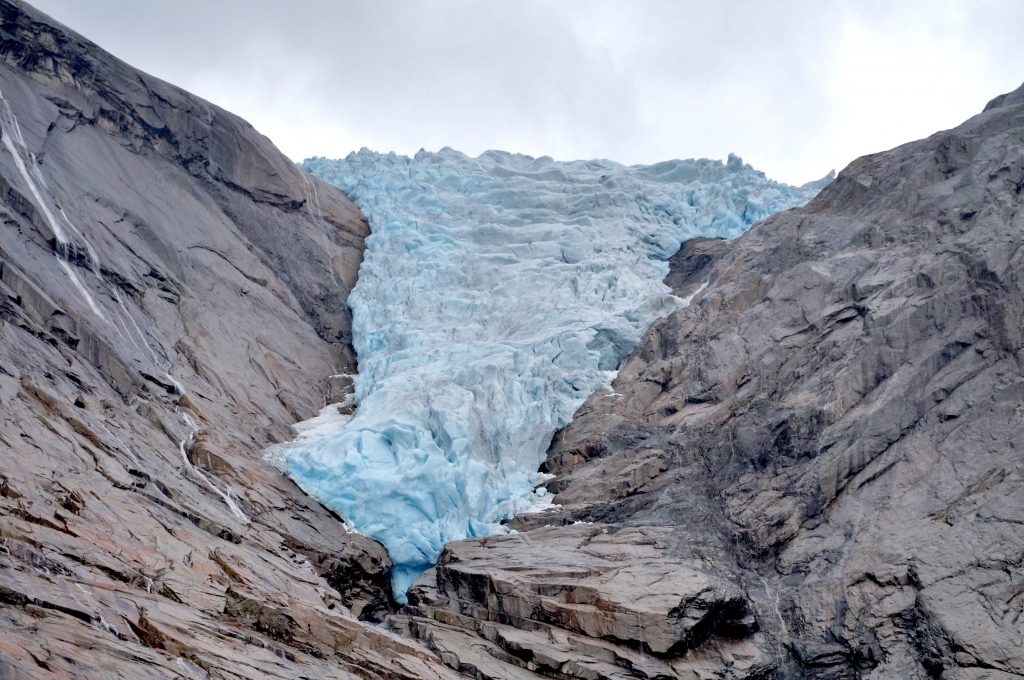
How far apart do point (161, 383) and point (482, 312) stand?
37.8 ft

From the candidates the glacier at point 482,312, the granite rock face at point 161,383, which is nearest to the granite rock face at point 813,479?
the glacier at point 482,312

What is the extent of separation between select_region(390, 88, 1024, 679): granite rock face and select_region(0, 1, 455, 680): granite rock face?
3488mm

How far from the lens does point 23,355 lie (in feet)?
62.1

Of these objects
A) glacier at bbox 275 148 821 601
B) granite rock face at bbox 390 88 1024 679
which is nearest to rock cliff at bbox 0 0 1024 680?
granite rock face at bbox 390 88 1024 679

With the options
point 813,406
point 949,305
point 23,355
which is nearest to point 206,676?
point 23,355

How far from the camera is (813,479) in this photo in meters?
21.0

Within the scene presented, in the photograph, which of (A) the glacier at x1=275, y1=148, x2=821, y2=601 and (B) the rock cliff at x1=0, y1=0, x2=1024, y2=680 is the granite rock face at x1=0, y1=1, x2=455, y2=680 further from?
(A) the glacier at x1=275, y1=148, x2=821, y2=601

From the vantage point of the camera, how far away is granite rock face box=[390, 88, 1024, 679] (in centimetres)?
1786

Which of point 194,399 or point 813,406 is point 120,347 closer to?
point 194,399

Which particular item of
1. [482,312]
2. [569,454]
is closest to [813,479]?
[569,454]

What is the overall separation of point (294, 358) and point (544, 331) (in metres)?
7.62

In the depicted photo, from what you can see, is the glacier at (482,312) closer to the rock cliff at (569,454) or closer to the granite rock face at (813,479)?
the rock cliff at (569,454)

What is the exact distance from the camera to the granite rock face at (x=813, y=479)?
17859 millimetres

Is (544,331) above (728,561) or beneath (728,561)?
above
